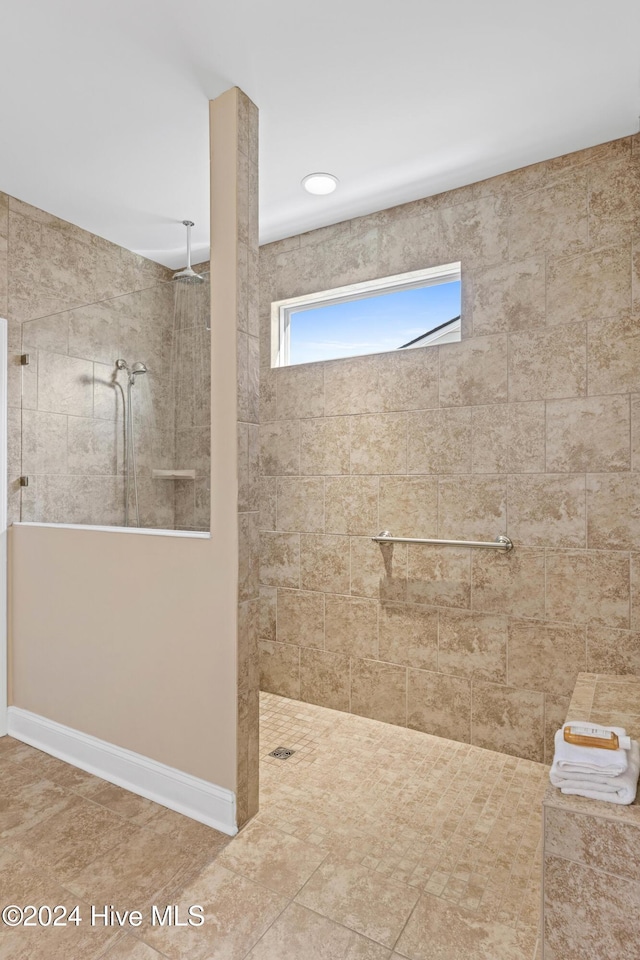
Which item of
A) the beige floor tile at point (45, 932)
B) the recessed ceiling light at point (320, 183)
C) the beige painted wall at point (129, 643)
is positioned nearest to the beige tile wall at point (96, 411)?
the beige painted wall at point (129, 643)

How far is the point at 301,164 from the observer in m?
2.38

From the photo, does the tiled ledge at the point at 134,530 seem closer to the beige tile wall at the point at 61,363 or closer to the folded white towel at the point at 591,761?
the beige tile wall at the point at 61,363

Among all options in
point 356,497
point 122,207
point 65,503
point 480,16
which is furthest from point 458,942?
point 122,207

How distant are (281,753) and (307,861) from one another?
73cm

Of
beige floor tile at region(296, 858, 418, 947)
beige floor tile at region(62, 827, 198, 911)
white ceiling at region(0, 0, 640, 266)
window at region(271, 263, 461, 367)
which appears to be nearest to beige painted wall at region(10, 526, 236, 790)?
beige floor tile at region(62, 827, 198, 911)

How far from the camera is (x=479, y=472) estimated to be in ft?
8.06

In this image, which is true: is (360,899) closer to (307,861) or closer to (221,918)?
(307,861)

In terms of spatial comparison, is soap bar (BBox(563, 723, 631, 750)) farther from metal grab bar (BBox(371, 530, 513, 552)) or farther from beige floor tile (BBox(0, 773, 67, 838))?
beige floor tile (BBox(0, 773, 67, 838))

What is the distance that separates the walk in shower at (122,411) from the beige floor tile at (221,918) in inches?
43.4

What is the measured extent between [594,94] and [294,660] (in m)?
2.84

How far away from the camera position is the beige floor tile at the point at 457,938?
1378 millimetres

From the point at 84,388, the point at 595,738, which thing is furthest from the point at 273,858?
the point at 84,388

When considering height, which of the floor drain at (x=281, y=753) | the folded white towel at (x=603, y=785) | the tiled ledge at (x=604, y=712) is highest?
the folded white towel at (x=603, y=785)

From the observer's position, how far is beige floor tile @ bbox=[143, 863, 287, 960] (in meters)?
1.40
